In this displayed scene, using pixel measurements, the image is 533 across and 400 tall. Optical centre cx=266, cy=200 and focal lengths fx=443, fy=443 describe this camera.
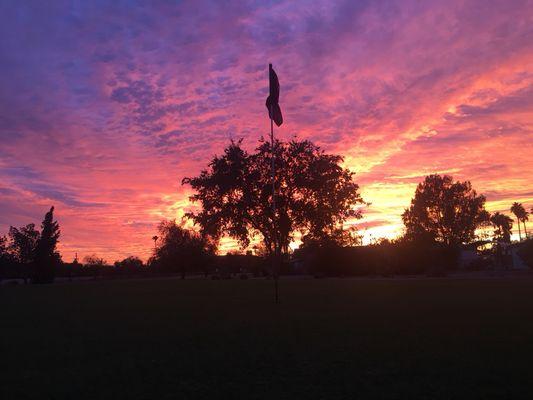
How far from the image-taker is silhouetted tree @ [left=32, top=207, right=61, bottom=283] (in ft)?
291

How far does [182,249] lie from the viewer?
95.5m

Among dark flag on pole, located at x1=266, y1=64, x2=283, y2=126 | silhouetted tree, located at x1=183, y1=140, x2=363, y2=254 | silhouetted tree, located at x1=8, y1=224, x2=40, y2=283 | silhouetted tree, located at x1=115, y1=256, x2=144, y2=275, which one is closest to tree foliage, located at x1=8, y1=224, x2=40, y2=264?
silhouetted tree, located at x1=8, y1=224, x2=40, y2=283

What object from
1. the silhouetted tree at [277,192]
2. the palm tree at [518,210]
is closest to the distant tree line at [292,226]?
the silhouetted tree at [277,192]

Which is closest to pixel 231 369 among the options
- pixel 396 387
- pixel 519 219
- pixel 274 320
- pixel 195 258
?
pixel 396 387

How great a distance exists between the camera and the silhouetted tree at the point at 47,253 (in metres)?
88.7

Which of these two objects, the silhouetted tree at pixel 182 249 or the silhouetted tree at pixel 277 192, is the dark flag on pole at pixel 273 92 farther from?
the silhouetted tree at pixel 182 249

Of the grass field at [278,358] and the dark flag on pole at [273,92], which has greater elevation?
the dark flag on pole at [273,92]

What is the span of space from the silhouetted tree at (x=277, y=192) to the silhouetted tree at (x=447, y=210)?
4927 centimetres

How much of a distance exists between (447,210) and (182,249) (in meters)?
54.1

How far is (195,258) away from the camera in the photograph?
316 ft

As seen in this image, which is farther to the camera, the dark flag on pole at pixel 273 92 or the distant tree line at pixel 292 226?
the distant tree line at pixel 292 226

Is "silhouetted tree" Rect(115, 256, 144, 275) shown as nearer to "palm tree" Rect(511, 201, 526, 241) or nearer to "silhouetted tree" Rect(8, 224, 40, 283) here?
"silhouetted tree" Rect(8, 224, 40, 283)

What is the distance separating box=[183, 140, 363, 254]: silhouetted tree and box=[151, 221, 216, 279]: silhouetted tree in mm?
56181

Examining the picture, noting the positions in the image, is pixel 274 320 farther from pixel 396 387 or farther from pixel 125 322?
pixel 396 387
